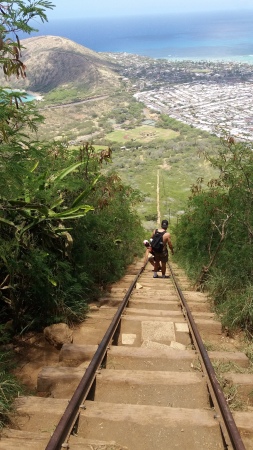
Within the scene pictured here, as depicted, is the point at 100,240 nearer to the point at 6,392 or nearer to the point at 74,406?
the point at 6,392

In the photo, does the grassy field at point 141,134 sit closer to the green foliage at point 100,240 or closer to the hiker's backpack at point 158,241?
the green foliage at point 100,240

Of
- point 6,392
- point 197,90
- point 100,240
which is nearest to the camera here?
point 6,392

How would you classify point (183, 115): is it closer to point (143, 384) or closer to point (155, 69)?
point (155, 69)

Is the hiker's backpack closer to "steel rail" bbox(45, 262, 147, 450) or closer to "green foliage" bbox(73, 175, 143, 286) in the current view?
"green foliage" bbox(73, 175, 143, 286)

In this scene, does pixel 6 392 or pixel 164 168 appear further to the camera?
pixel 164 168

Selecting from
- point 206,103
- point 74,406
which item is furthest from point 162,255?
point 206,103

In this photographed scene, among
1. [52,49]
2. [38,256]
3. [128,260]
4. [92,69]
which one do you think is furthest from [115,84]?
[38,256]

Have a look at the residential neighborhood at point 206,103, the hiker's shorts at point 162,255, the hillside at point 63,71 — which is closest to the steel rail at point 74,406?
the hiker's shorts at point 162,255
